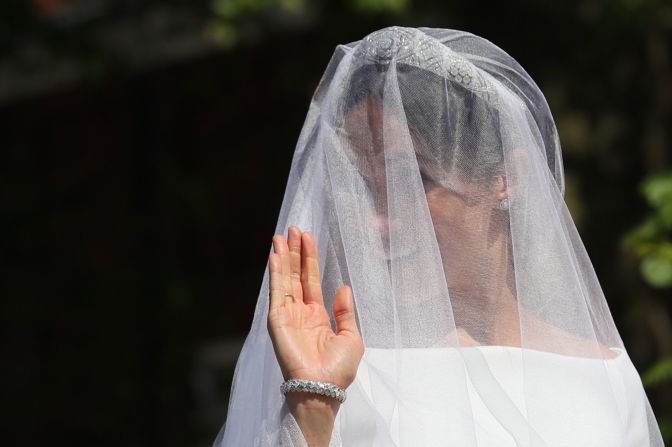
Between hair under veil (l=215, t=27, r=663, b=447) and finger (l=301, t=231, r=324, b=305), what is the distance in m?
0.09

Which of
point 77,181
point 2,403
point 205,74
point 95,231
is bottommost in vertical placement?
point 2,403

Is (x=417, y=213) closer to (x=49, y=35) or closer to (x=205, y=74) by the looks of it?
(x=49, y=35)

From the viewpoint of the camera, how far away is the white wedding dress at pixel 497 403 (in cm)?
198

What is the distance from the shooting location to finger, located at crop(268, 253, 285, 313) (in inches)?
79.2

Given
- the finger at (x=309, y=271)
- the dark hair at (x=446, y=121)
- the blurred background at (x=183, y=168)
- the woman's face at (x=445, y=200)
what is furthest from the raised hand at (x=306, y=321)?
the blurred background at (x=183, y=168)

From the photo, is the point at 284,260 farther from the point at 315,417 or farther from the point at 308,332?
the point at 315,417

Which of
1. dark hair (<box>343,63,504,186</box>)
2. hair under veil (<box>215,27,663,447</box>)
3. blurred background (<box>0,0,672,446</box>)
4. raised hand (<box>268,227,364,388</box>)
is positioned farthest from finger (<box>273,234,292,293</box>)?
blurred background (<box>0,0,672,446</box>)

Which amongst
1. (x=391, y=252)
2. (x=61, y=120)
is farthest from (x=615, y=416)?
(x=61, y=120)

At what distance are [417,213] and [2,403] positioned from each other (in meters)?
6.00

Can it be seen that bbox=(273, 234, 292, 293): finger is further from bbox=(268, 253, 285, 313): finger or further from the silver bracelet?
the silver bracelet

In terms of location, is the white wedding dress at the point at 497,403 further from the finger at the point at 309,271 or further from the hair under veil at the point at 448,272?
the finger at the point at 309,271

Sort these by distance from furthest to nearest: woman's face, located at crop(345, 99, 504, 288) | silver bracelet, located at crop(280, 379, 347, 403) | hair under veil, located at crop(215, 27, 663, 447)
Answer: woman's face, located at crop(345, 99, 504, 288) < hair under veil, located at crop(215, 27, 663, 447) < silver bracelet, located at crop(280, 379, 347, 403)

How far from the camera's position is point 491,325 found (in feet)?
7.02

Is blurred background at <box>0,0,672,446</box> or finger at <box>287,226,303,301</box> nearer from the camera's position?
finger at <box>287,226,303,301</box>
